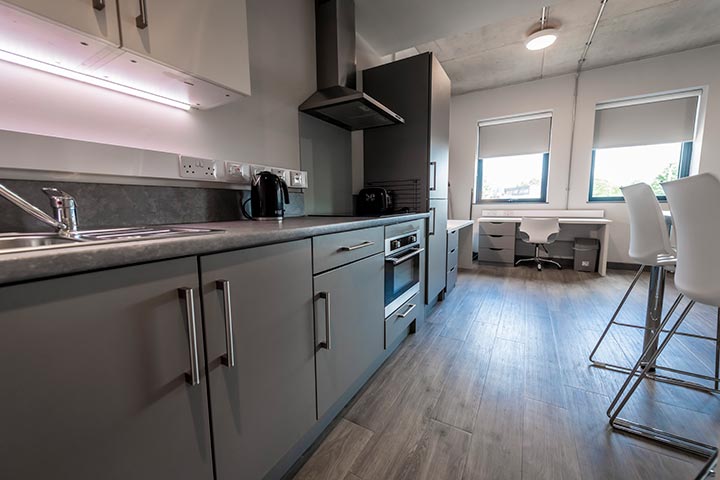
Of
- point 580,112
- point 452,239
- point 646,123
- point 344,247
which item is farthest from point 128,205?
point 646,123

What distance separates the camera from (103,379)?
0.51m

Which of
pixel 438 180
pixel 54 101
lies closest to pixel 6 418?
pixel 54 101

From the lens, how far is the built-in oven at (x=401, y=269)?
1.59 meters

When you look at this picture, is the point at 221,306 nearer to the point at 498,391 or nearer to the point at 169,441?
the point at 169,441

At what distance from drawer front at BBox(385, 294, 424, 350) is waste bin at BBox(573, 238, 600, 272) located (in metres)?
3.22

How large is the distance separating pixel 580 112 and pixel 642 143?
0.91 metres

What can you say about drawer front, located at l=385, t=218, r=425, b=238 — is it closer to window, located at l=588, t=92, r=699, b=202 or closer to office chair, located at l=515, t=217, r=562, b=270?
office chair, located at l=515, t=217, r=562, b=270

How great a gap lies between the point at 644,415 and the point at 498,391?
0.61 metres

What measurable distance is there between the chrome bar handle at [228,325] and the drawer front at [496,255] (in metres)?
4.35

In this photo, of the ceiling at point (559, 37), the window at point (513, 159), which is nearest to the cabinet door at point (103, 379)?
the ceiling at point (559, 37)

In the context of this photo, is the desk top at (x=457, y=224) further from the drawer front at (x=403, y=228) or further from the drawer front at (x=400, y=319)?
the drawer front at (x=400, y=319)

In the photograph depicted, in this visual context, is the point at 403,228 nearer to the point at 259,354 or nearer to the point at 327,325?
the point at 327,325

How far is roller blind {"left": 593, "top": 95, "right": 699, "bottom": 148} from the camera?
370 cm

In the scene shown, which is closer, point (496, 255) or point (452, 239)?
point (452, 239)
